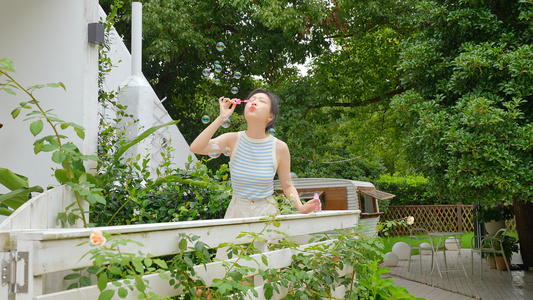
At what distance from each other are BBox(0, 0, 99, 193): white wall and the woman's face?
3.13ft

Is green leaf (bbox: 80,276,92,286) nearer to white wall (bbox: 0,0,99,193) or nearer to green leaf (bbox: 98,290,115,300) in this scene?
green leaf (bbox: 98,290,115,300)

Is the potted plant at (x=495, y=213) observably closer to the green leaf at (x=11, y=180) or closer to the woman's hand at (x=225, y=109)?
the woman's hand at (x=225, y=109)

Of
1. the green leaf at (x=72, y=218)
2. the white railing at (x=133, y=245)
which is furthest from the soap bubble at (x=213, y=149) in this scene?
the green leaf at (x=72, y=218)

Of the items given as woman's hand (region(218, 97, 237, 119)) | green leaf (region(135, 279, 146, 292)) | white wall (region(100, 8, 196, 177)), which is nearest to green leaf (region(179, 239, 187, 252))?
green leaf (region(135, 279, 146, 292))

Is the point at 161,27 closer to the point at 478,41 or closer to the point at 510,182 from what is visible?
the point at 478,41

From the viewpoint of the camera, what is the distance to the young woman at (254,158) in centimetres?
319

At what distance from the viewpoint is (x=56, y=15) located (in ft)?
11.0

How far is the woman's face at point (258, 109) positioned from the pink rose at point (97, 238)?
6.33 feet

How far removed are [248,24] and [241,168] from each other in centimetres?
993

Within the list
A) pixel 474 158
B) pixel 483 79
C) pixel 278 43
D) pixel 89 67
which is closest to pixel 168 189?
pixel 89 67

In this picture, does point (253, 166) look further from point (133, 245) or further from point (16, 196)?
point (133, 245)

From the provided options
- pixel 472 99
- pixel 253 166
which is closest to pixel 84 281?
pixel 253 166

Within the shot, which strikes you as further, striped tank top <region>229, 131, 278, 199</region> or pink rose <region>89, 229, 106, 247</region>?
striped tank top <region>229, 131, 278, 199</region>

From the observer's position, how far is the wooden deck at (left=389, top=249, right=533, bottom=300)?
7188 mm
